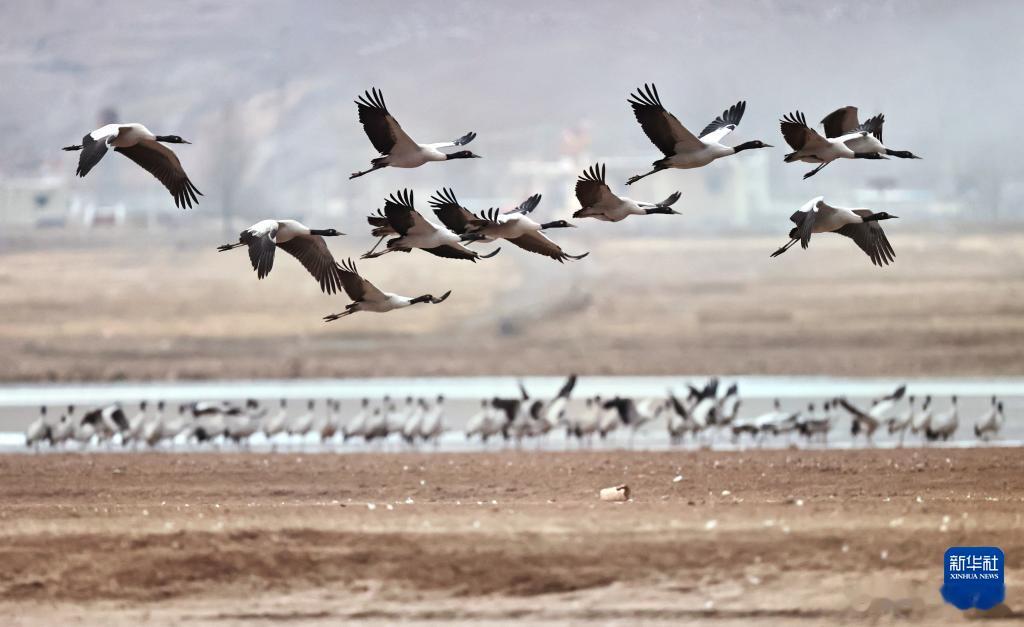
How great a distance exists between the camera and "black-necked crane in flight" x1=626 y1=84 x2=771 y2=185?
13781 millimetres

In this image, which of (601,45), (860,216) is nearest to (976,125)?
(601,45)

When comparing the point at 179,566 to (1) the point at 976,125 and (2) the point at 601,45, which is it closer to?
(2) the point at 601,45

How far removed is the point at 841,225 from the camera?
14.5 meters

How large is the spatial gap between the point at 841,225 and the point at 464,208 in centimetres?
336

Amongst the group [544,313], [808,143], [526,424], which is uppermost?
[544,313]

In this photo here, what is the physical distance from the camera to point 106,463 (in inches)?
786

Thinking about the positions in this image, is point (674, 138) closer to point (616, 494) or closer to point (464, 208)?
point (464, 208)

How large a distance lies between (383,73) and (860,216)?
49.1 m

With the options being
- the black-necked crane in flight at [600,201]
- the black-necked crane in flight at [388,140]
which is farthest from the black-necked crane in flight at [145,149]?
Result: the black-necked crane in flight at [600,201]

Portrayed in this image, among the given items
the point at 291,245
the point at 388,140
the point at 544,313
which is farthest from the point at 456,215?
the point at 544,313

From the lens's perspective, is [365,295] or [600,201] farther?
[365,295]

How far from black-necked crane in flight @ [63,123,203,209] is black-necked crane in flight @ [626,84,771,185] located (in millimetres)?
3926

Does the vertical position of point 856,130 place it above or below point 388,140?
above

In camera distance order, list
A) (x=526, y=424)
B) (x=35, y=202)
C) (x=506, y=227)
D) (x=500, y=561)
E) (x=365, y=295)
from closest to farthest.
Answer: (x=500, y=561) < (x=506, y=227) < (x=365, y=295) < (x=526, y=424) < (x=35, y=202)
